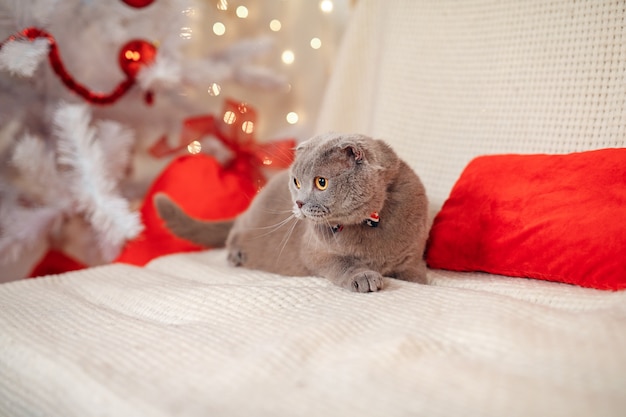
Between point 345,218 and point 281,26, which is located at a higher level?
point 281,26

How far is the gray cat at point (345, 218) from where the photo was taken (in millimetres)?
996

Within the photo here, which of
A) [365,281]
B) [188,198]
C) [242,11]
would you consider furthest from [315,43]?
[365,281]

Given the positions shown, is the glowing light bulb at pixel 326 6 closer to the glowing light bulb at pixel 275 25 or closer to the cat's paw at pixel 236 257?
the glowing light bulb at pixel 275 25

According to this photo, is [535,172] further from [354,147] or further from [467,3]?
[467,3]

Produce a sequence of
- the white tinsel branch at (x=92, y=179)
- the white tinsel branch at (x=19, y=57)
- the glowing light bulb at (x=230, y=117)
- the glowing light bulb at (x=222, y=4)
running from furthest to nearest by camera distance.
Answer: the glowing light bulb at (x=222, y=4) < the glowing light bulb at (x=230, y=117) < the white tinsel branch at (x=92, y=179) < the white tinsel branch at (x=19, y=57)

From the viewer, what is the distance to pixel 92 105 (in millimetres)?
1697

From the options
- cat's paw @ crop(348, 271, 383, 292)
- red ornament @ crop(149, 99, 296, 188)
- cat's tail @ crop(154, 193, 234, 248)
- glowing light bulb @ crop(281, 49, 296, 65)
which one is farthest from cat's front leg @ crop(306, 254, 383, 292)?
glowing light bulb @ crop(281, 49, 296, 65)

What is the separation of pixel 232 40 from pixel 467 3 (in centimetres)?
95

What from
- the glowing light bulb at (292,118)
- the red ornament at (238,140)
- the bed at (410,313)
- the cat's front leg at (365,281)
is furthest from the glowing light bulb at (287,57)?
the cat's front leg at (365,281)

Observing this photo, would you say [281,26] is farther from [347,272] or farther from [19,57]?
[347,272]

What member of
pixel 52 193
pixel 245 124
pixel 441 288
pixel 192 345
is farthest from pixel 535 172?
A: pixel 52 193

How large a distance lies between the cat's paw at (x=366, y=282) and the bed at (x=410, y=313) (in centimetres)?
2

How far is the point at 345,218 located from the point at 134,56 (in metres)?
0.99

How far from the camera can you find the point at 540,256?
3.43 ft
